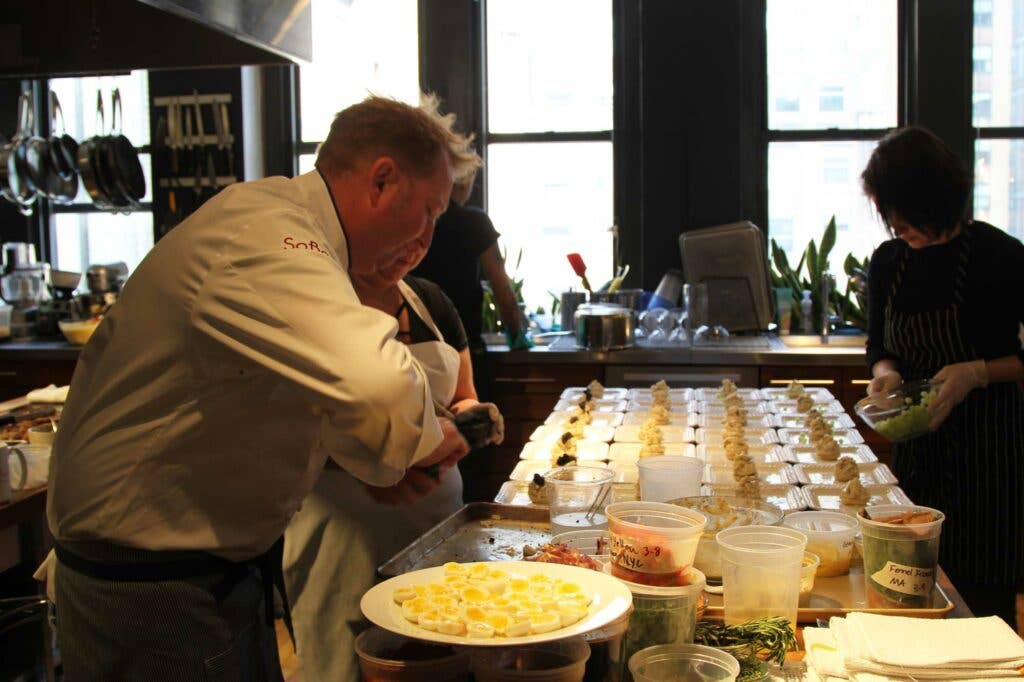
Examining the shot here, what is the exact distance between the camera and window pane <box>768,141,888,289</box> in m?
5.00

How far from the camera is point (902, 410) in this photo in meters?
2.37

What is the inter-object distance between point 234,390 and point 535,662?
536 millimetres

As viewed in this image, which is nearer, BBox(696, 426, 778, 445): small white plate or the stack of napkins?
the stack of napkins

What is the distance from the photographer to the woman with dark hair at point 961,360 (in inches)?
97.9

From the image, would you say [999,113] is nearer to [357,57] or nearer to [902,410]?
[902,410]

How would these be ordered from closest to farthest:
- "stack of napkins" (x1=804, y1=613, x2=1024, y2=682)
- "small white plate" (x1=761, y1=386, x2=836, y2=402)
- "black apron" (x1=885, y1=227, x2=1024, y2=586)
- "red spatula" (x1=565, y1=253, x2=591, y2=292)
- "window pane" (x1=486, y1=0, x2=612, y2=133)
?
"stack of napkins" (x1=804, y1=613, x2=1024, y2=682)
"black apron" (x1=885, y1=227, x2=1024, y2=586)
"small white plate" (x1=761, y1=386, x2=836, y2=402)
"red spatula" (x1=565, y1=253, x2=591, y2=292)
"window pane" (x1=486, y1=0, x2=612, y2=133)

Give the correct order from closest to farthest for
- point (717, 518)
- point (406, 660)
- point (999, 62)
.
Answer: point (406, 660) → point (717, 518) → point (999, 62)

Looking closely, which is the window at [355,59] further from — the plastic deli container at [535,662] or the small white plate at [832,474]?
the plastic deli container at [535,662]

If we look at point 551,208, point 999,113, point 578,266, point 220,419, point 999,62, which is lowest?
point 220,419

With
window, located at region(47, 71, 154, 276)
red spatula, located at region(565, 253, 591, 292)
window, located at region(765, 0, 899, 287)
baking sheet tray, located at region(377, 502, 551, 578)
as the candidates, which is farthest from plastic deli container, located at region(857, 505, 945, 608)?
window, located at region(47, 71, 154, 276)

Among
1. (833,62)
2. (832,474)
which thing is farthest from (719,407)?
(833,62)

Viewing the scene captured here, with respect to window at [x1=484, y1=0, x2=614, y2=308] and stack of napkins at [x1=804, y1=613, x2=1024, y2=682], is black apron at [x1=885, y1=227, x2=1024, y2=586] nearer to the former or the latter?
stack of napkins at [x1=804, y1=613, x2=1024, y2=682]

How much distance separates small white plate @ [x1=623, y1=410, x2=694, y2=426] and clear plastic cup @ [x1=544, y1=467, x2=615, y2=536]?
0.93m

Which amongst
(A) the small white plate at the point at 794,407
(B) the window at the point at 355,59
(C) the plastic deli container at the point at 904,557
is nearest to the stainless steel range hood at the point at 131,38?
(C) the plastic deli container at the point at 904,557
